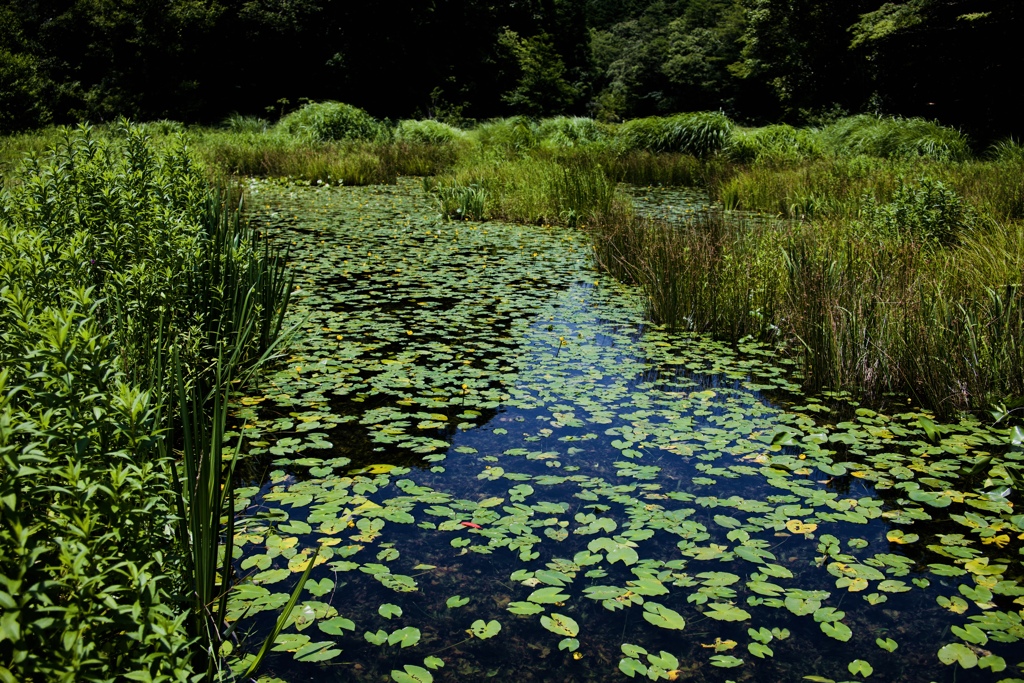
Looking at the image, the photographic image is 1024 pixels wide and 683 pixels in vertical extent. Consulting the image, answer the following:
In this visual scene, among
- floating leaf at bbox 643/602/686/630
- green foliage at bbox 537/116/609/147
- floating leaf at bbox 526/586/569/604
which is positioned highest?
green foliage at bbox 537/116/609/147

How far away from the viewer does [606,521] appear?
9.07ft

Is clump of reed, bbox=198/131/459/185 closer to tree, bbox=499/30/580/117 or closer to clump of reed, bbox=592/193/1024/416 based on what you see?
clump of reed, bbox=592/193/1024/416

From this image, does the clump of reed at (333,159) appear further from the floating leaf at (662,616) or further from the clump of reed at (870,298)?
the floating leaf at (662,616)

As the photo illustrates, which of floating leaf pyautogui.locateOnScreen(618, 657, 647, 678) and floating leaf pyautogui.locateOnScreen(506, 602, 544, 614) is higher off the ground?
floating leaf pyautogui.locateOnScreen(506, 602, 544, 614)

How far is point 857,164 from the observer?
1077cm

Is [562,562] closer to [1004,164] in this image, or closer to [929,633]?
[929,633]

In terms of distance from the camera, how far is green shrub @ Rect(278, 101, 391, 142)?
19562 mm

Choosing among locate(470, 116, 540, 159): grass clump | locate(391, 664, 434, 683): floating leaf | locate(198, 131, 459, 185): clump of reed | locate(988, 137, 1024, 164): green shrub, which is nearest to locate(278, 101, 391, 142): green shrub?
locate(198, 131, 459, 185): clump of reed

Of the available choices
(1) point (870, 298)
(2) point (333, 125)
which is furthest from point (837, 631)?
(2) point (333, 125)

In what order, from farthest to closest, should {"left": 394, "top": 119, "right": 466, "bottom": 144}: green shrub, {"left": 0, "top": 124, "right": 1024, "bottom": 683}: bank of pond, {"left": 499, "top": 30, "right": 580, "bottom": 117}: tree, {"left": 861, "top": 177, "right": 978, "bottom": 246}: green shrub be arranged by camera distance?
{"left": 499, "top": 30, "right": 580, "bottom": 117}: tree < {"left": 394, "top": 119, "right": 466, "bottom": 144}: green shrub < {"left": 861, "top": 177, "right": 978, "bottom": 246}: green shrub < {"left": 0, "top": 124, "right": 1024, "bottom": 683}: bank of pond

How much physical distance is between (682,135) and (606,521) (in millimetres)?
13955

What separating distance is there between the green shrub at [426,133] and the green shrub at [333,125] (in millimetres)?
479

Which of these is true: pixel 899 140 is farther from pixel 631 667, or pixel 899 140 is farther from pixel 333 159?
pixel 631 667

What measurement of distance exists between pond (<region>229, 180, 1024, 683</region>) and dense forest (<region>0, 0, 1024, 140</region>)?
52.7 ft
